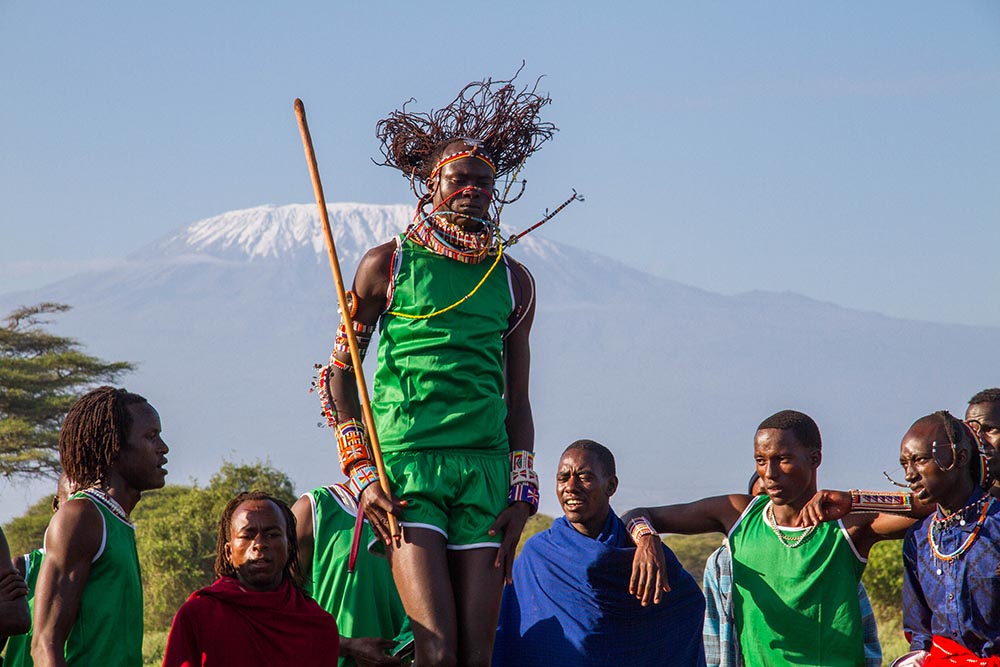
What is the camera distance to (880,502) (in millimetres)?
6977

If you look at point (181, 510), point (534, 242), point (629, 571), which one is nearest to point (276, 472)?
point (181, 510)

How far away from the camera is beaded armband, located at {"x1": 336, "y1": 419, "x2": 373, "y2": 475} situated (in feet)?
20.0

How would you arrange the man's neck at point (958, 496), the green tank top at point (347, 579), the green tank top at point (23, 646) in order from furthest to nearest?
the green tank top at point (347, 579), the man's neck at point (958, 496), the green tank top at point (23, 646)

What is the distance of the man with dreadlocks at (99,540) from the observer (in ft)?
18.6

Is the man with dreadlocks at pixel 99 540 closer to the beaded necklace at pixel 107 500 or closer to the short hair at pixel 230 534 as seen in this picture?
the beaded necklace at pixel 107 500

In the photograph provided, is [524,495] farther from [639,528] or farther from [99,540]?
[99,540]

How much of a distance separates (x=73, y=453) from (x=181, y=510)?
13.0 metres

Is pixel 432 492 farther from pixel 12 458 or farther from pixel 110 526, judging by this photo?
pixel 12 458

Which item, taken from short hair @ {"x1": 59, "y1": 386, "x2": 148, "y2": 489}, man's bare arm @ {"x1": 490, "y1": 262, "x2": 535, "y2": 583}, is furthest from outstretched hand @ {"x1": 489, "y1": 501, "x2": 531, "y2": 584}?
short hair @ {"x1": 59, "y1": 386, "x2": 148, "y2": 489}

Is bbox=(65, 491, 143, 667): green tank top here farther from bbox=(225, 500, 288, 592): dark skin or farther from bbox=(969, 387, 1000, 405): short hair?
bbox=(969, 387, 1000, 405): short hair

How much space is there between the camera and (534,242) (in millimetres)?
189500

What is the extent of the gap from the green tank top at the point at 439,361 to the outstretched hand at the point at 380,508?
22 cm

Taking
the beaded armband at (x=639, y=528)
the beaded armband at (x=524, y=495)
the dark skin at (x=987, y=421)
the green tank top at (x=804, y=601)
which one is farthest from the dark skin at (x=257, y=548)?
the dark skin at (x=987, y=421)

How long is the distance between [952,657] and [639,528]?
5.01ft
